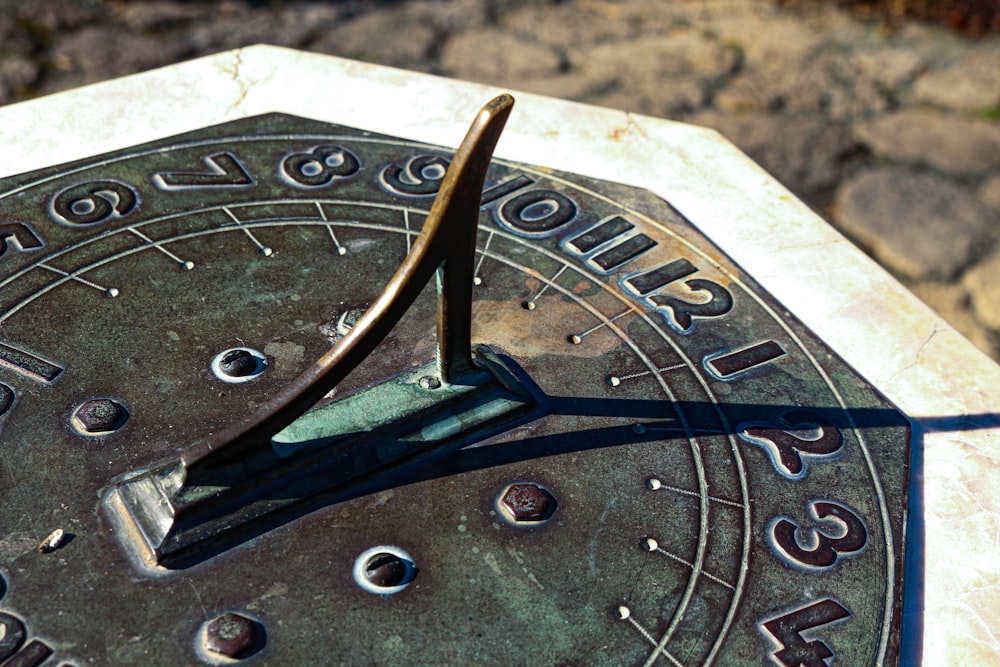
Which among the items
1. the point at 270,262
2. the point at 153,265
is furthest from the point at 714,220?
the point at 153,265

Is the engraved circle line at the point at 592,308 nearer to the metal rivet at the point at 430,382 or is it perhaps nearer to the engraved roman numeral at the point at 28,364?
the engraved roman numeral at the point at 28,364

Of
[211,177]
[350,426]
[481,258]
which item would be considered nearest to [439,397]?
[350,426]

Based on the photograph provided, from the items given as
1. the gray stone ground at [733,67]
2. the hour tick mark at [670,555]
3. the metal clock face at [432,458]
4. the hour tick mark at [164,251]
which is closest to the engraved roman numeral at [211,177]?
the metal clock face at [432,458]

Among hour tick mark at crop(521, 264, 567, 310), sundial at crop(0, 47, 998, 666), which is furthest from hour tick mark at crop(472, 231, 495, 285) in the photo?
hour tick mark at crop(521, 264, 567, 310)

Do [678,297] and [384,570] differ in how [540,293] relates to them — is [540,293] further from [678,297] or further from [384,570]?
[384,570]

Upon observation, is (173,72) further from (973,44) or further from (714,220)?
(973,44)

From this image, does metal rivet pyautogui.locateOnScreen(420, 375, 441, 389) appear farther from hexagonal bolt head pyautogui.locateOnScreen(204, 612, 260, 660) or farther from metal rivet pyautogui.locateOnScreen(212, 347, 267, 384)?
hexagonal bolt head pyautogui.locateOnScreen(204, 612, 260, 660)
